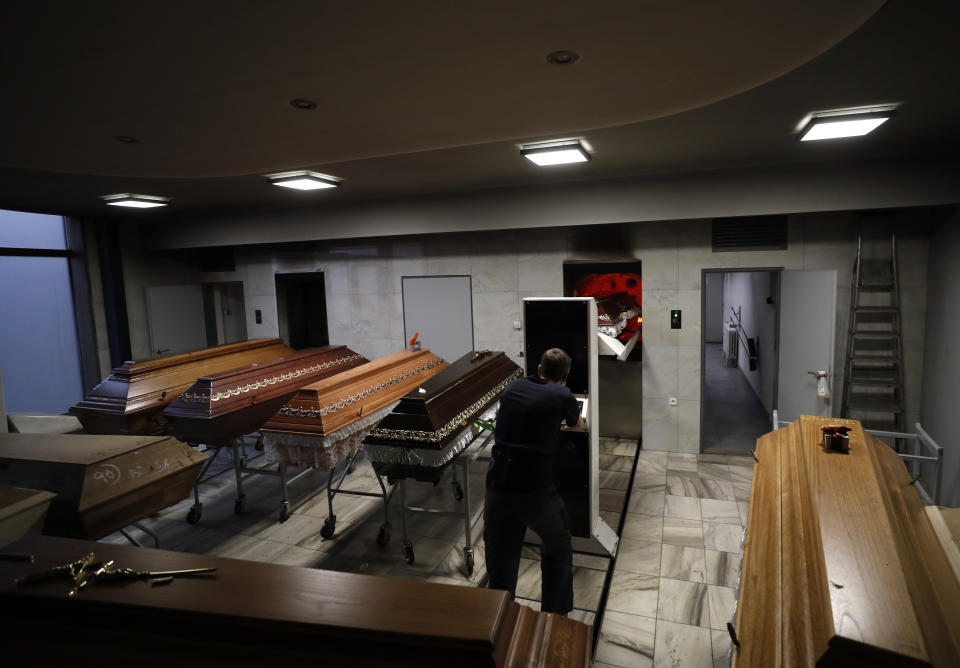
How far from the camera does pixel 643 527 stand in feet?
12.8

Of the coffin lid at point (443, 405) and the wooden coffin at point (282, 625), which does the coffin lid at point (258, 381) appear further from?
the wooden coffin at point (282, 625)

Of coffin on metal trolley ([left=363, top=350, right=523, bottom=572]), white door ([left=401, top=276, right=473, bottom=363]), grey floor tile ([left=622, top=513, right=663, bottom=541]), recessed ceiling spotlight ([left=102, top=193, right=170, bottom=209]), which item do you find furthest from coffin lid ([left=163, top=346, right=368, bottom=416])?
grey floor tile ([left=622, top=513, right=663, bottom=541])

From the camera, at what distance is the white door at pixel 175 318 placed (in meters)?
6.73

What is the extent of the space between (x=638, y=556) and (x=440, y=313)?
3.53 meters

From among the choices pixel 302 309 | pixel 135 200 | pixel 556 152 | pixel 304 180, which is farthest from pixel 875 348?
pixel 135 200

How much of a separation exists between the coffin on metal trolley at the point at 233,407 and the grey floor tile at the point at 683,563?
2886 mm

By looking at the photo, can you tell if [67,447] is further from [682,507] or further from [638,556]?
[682,507]

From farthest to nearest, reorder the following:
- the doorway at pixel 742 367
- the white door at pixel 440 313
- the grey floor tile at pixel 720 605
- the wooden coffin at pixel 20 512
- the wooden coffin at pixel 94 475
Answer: the white door at pixel 440 313 < the doorway at pixel 742 367 < the grey floor tile at pixel 720 605 < the wooden coffin at pixel 94 475 < the wooden coffin at pixel 20 512

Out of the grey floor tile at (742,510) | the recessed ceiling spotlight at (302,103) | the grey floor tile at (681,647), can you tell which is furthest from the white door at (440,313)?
the recessed ceiling spotlight at (302,103)

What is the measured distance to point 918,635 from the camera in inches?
44.4

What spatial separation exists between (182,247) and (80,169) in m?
4.20

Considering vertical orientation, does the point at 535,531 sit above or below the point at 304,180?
below

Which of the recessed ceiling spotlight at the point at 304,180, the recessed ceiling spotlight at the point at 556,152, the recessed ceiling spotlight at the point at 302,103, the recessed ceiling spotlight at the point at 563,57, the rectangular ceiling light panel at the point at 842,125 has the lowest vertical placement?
the recessed ceiling spotlight at the point at 563,57

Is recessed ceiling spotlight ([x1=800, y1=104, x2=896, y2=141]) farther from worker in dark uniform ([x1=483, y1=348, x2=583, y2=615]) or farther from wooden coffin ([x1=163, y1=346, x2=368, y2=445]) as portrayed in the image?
wooden coffin ([x1=163, y1=346, x2=368, y2=445])
